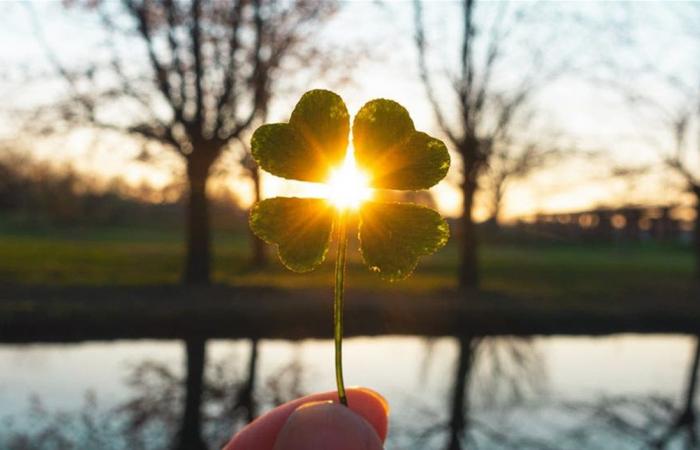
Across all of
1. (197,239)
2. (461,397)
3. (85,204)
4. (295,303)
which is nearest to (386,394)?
(461,397)

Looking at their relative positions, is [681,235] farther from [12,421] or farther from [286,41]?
[12,421]

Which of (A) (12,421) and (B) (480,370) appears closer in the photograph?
(A) (12,421)

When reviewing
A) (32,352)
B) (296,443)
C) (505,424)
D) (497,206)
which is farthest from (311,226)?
(497,206)

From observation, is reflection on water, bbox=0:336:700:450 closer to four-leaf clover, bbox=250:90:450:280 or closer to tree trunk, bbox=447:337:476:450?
tree trunk, bbox=447:337:476:450

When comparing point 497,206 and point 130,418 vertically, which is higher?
point 497,206

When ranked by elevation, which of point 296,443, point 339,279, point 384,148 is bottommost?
point 296,443

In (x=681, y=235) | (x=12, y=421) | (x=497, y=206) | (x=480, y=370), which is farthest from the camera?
(x=681, y=235)

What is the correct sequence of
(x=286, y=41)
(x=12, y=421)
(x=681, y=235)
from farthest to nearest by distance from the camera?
(x=681, y=235)
(x=286, y=41)
(x=12, y=421)
